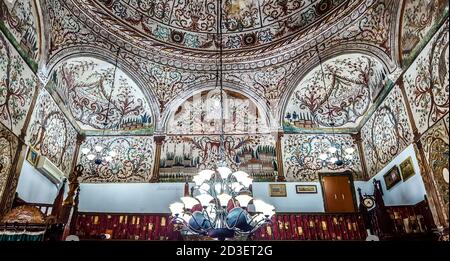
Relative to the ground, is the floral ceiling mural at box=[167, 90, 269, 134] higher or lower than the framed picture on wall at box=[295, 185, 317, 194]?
higher

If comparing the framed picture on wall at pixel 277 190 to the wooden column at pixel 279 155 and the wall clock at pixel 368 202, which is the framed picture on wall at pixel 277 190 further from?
the wall clock at pixel 368 202

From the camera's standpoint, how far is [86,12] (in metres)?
6.59

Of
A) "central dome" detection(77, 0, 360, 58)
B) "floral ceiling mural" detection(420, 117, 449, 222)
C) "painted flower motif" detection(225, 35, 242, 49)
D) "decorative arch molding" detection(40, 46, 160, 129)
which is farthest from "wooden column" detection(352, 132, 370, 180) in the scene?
"decorative arch molding" detection(40, 46, 160, 129)

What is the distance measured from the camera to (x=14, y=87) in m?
5.16

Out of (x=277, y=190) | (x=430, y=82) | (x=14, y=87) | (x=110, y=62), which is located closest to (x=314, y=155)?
(x=277, y=190)

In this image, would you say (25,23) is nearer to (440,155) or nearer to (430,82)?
(430,82)

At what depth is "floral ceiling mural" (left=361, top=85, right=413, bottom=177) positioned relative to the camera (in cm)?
618

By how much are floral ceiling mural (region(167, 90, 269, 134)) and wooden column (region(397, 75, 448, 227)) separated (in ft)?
12.4

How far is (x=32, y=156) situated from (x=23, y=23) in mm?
2700

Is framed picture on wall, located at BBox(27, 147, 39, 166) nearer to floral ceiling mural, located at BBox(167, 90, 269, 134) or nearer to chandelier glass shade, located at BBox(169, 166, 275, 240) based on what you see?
floral ceiling mural, located at BBox(167, 90, 269, 134)

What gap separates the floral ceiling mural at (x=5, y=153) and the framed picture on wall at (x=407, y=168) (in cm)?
780
